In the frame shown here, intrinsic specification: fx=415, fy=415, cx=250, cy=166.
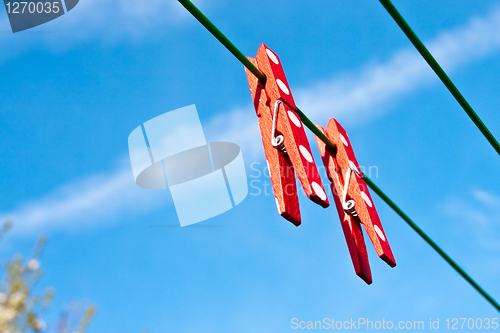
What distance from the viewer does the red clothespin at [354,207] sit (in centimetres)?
189

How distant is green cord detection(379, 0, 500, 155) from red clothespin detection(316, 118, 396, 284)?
693mm

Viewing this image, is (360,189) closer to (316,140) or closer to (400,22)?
(316,140)

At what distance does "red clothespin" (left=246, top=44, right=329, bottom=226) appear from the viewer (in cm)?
149

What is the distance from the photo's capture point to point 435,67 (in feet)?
3.92

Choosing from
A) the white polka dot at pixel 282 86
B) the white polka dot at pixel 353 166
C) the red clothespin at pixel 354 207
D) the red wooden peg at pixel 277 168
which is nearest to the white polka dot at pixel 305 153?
the red wooden peg at pixel 277 168

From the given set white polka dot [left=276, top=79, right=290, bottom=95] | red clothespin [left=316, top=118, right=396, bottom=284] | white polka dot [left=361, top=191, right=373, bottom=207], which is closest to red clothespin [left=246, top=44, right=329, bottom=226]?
white polka dot [left=276, top=79, right=290, bottom=95]

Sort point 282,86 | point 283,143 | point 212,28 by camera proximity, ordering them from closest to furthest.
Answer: point 212,28 → point 283,143 → point 282,86

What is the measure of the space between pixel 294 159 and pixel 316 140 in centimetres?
83

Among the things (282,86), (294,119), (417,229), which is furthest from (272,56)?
(417,229)

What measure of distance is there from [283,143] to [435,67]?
2.05ft

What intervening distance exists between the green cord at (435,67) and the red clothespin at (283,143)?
1.70 feet

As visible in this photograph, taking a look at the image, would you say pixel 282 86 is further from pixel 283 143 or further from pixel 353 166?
pixel 353 166

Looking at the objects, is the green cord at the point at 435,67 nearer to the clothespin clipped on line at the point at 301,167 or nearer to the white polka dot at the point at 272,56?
the clothespin clipped on line at the point at 301,167

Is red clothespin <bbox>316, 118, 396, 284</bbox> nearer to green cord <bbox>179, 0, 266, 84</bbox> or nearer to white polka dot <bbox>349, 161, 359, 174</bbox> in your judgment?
white polka dot <bbox>349, 161, 359, 174</bbox>
